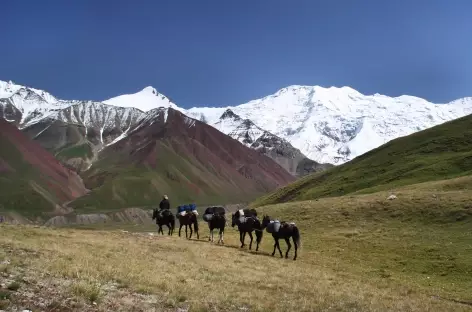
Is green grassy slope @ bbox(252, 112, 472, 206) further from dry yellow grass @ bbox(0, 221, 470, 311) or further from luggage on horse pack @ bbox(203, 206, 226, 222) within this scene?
dry yellow grass @ bbox(0, 221, 470, 311)

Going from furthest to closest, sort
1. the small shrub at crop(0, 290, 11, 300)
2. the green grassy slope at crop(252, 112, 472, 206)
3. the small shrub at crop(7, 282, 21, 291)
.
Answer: the green grassy slope at crop(252, 112, 472, 206) → the small shrub at crop(7, 282, 21, 291) → the small shrub at crop(0, 290, 11, 300)

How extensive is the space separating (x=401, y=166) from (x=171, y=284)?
277 feet

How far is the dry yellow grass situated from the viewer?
14664mm

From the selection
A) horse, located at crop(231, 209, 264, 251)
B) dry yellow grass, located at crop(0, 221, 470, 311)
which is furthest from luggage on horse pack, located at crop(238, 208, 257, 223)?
dry yellow grass, located at crop(0, 221, 470, 311)

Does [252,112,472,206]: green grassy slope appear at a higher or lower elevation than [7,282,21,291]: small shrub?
higher

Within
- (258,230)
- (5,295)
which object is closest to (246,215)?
(258,230)

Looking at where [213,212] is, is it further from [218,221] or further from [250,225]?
[250,225]

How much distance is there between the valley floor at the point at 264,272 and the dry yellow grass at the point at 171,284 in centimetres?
5

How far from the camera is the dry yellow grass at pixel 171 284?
14.7 metres

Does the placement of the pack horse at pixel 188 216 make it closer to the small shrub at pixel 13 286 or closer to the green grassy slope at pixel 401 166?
the small shrub at pixel 13 286

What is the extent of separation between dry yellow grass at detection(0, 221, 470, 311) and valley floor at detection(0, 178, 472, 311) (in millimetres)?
47

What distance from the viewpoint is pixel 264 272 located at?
981 inches

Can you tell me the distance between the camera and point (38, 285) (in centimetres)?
1489

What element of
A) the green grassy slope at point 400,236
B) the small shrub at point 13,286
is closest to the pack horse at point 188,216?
the green grassy slope at point 400,236
